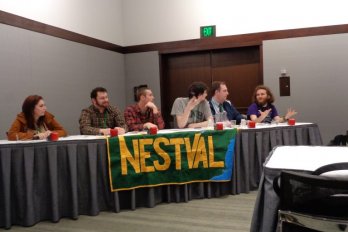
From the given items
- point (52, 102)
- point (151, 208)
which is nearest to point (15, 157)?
point (151, 208)

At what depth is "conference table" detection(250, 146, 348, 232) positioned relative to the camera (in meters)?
1.26

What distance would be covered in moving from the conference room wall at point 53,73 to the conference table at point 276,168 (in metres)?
3.21

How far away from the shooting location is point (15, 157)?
248 cm

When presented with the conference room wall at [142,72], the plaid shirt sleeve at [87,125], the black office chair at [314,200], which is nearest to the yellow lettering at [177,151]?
the plaid shirt sleeve at [87,125]

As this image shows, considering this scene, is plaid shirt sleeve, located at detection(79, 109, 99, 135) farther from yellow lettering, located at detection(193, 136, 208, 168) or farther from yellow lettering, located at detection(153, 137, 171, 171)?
yellow lettering, located at detection(193, 136, 208, 168)

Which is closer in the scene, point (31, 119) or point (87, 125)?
point (31, 119)

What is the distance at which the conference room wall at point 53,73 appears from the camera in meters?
3.72

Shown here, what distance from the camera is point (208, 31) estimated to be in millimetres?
5402

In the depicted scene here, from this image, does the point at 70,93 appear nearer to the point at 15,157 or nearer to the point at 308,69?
the point at 15,157

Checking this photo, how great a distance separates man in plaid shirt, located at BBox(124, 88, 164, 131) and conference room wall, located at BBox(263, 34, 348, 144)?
7.80 ft

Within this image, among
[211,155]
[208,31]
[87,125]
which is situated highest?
[208,31]

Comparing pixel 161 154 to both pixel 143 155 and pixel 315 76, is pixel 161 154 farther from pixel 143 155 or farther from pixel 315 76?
pixel 315 76

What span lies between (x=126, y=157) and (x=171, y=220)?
64cm

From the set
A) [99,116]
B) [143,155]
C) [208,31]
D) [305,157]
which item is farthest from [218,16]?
[305,157]
